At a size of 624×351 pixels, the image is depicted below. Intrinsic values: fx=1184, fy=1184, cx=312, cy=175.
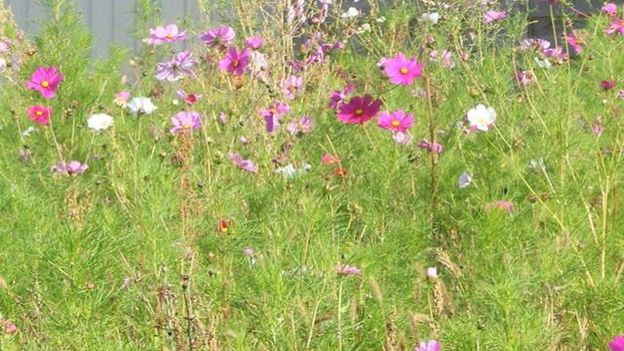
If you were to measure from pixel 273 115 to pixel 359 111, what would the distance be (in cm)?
21

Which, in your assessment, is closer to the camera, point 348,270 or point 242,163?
point 348,270

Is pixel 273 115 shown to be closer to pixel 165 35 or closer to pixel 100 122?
pixel 100 122

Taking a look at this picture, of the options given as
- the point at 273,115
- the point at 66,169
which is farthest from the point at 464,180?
the point at 66,169

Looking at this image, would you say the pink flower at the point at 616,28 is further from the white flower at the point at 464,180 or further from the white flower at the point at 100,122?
the white flower at the point at 100,122

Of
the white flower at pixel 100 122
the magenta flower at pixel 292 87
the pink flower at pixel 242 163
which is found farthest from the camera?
the magenta flower at pixel 292 87

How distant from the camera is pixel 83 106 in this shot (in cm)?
357

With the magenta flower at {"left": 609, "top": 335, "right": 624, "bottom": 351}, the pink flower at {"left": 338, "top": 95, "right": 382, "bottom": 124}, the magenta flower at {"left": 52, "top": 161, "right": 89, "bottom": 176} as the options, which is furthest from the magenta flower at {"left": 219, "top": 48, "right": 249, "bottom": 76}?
the magenta flower at {"left": 609, "top": 335, "right": 624, "bottom": 351}

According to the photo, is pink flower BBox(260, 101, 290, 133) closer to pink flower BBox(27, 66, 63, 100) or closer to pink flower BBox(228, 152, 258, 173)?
pink flower BBox(228, 152, 258, 173)

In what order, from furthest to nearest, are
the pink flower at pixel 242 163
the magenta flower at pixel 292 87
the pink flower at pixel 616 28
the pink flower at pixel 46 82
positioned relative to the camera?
the magenta flower at pixel 292 87, the pink flower at pixel 616 28, the pink flower at pixel 46 82, the pink flower at pixel 242 163

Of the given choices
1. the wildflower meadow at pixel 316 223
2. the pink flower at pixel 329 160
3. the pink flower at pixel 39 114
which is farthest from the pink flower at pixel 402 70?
the pink flower at pixel 39 114

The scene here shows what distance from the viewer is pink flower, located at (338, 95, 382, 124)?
2762mm

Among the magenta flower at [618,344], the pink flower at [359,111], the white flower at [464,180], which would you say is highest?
the pink flower at [359,111]

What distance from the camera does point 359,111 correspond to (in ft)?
9.11

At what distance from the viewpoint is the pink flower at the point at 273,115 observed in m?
2.79
